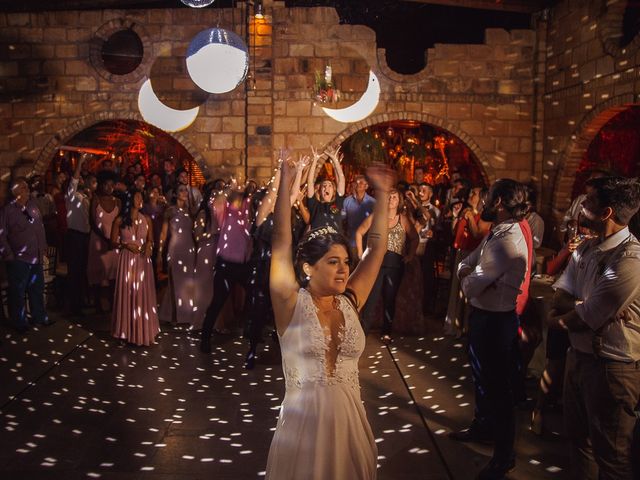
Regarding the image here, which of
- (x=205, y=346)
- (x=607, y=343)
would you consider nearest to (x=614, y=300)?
(x=607, y=343)

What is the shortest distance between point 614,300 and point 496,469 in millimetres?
1257

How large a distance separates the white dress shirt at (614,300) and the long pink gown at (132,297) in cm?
435

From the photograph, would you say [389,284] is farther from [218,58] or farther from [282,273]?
[218,58]

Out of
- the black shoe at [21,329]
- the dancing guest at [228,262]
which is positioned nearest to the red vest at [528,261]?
the dancing guest at [228,262]

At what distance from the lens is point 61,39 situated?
1084 centimetres

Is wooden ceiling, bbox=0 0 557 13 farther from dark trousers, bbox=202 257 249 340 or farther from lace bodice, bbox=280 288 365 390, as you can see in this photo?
lace bodice, bbox=280 288 365 390

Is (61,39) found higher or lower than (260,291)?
higher

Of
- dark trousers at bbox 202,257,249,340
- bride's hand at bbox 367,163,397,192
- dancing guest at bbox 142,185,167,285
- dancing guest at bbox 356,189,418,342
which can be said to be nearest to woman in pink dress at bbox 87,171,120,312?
dancing guest at bbox 142,185,167,285

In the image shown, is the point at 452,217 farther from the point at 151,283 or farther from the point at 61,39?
the point at 61,39

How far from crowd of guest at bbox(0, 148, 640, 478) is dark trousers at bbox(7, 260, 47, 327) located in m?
0.01

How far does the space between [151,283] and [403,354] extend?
254 cm

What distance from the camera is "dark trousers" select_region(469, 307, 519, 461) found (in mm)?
3277

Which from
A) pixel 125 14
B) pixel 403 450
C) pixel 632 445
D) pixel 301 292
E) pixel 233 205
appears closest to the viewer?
pixel 301 292

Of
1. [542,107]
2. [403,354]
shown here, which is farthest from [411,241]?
[542,107]
